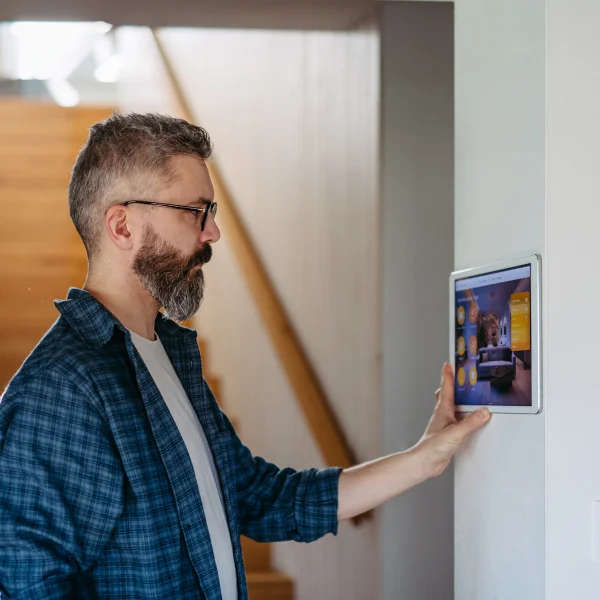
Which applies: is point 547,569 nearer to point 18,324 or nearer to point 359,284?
point 359,284

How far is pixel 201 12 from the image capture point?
2.90 m

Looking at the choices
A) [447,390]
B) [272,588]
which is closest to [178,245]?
[447,390]

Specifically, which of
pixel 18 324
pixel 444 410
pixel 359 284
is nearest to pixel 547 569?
pixel 444 410

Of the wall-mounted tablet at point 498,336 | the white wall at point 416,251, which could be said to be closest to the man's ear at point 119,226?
the wall-mounted tablet at point 498,336

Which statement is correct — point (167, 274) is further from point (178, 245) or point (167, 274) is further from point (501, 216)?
point (501, 216)

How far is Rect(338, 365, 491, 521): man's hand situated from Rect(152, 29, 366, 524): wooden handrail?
A: 1.23 metres

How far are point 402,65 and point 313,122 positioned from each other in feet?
2.20

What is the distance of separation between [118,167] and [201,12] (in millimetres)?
1502

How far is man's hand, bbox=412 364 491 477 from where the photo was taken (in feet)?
5.39

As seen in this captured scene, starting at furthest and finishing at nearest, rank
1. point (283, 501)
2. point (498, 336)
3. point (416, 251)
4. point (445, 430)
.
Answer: point (416, 251) → point (283, 501) → point (445, 430) → point (498, 336)

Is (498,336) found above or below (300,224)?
below

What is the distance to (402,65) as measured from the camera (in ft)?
9.41

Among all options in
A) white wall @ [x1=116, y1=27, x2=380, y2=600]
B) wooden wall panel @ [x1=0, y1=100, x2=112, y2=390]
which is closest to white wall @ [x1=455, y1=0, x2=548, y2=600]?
white wall @ [x1=116, y1=27, x2=380, y2=600]

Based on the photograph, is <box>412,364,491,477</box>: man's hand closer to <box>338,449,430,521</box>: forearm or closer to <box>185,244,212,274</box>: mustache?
<box>338,449,430,521</box>: forearm
